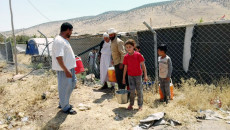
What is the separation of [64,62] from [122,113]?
1604 mm

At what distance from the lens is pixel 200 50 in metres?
5.93

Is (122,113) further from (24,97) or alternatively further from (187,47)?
(187,47)

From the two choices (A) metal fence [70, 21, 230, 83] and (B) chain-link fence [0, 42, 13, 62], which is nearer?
(A) metal fence [70, 21, 230, 83]

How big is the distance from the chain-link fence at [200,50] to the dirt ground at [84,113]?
4.20ft

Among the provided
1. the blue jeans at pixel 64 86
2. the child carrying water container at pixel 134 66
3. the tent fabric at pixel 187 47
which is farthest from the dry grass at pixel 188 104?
the blue jeans at pixel 64 86

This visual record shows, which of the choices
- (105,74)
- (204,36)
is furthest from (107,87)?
(204,36)

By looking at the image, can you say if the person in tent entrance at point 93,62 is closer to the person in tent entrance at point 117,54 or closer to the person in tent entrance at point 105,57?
the person in tent entrance at point 105,57

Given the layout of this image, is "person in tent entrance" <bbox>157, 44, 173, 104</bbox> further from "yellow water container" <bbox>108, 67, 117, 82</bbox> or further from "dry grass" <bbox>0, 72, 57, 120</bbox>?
"dry grass" <bbox>0, 72, 57, 120</bbox>

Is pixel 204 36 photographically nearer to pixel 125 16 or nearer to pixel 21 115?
pixel 21 115

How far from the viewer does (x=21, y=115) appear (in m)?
4.67

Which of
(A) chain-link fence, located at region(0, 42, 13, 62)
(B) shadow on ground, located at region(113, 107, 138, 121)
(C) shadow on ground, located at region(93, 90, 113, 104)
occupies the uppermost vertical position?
(A) chain-link fence, located at region(0, 42, 13, 62)

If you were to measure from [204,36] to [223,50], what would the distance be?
65cm

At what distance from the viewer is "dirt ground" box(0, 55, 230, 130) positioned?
3.76 metres

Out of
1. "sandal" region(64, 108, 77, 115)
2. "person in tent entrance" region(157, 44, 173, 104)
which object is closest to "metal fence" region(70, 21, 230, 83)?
"person in tent entrance" region(157, 44, 173, 104)
